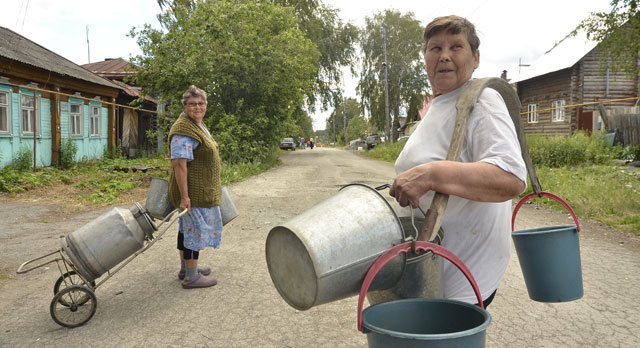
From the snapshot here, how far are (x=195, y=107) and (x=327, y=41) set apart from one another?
1043 inches

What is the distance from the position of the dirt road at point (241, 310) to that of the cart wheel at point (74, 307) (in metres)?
0.07

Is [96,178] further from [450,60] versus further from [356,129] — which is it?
[356,129]

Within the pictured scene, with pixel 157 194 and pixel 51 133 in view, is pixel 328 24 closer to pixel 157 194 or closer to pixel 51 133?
pixel 51 133

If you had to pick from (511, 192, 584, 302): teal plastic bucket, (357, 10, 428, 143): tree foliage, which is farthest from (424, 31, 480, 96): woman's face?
(357, 10, 428, 143): tree foliage

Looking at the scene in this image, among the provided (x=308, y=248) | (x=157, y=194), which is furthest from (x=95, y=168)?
(x=308, y=248)

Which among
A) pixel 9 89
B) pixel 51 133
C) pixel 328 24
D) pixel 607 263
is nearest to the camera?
pixel 607 263

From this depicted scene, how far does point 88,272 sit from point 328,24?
27.5 m

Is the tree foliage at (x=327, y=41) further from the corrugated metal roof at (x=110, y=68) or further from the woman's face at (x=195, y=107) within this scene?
the woman's face at (x=195, y=107)

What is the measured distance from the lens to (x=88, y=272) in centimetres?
363

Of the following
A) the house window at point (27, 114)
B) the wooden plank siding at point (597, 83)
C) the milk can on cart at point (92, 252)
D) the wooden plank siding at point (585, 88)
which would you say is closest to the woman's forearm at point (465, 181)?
the milk can on cart at point (92, 252)

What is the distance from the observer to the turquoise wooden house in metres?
13.1

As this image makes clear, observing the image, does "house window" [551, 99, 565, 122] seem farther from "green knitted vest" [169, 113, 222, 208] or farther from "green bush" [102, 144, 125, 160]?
"green knitted vest" [169, 113, 222, 208]

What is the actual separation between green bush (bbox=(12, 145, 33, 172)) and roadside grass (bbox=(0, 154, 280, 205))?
0.52 ft

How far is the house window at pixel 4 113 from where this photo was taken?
A: 1301 centimetres
